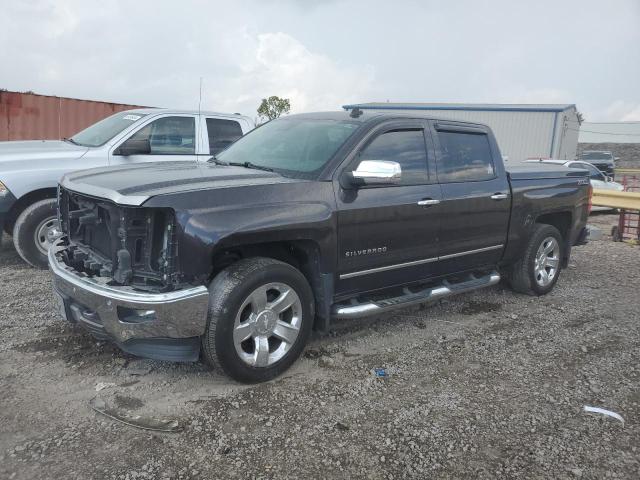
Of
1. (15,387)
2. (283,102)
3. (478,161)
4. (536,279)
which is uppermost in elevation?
(283,102)

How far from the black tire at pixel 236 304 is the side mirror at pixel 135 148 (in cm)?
336

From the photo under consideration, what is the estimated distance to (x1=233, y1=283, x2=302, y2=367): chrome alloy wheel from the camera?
132 inches

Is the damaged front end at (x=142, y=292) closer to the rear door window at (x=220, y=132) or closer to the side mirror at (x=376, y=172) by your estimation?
the side mirror at (x=376, y=172)

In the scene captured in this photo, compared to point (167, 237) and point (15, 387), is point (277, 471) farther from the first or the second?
point (15, 387)

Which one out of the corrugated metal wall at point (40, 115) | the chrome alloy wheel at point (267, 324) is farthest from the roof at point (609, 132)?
the chrome alloy wheel at point (267, 324)

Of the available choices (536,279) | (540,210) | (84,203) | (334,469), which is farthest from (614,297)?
(84,203)

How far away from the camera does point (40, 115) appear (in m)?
12.7

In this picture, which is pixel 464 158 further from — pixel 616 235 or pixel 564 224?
pixel 616 235

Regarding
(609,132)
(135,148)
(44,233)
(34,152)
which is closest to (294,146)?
(135,148)

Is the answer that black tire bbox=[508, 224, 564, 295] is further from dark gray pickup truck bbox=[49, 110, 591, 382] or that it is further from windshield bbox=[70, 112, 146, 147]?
windshield bbox=[70, 112, 146, 147]

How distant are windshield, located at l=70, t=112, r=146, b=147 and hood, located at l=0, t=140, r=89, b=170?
0.18 m

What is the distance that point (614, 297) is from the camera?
6.01 m

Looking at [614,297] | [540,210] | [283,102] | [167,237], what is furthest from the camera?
[283,102]

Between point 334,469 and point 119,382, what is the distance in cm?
160
